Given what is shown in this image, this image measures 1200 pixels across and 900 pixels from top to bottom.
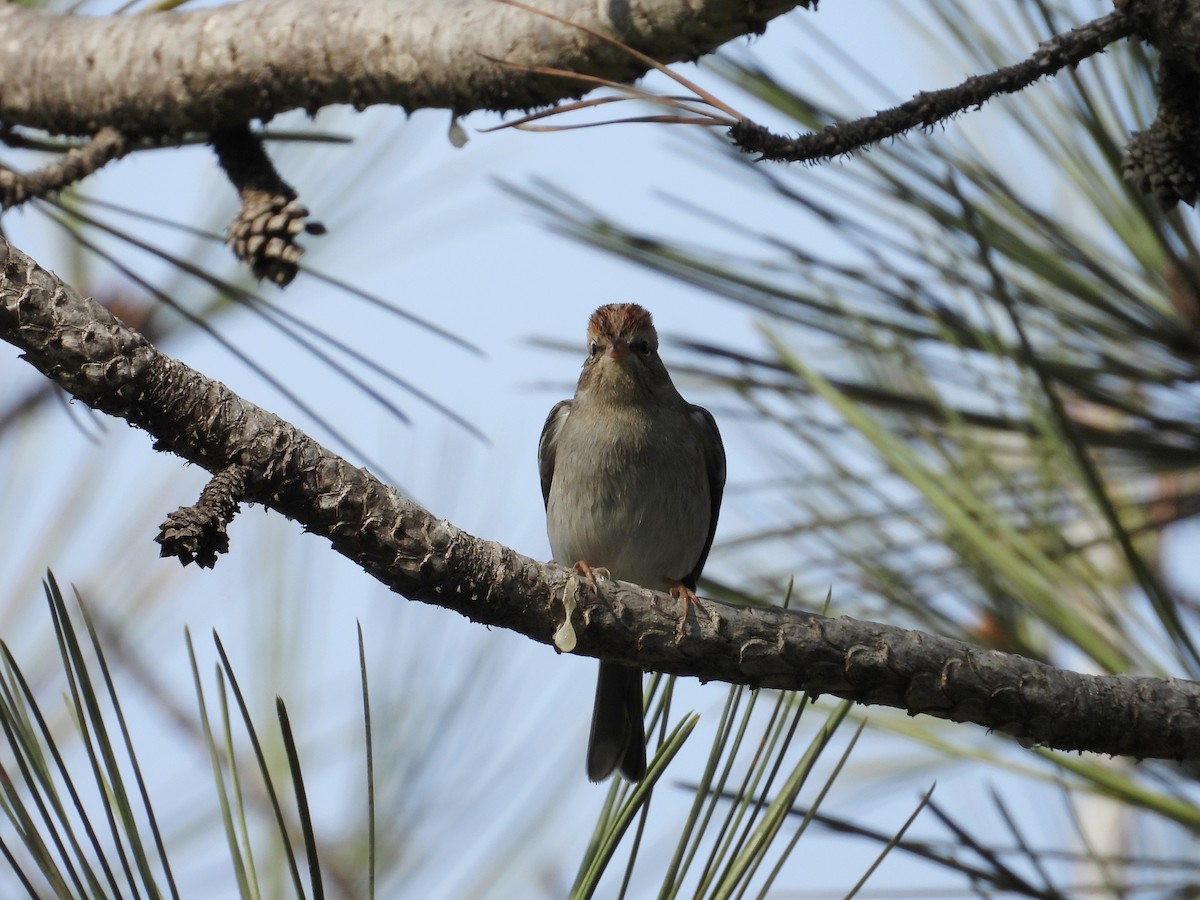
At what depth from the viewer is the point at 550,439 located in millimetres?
4832

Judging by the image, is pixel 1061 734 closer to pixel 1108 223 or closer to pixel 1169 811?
pixel 1169 811

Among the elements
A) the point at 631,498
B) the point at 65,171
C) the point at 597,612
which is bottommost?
the point at 597,612

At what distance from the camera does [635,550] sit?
429 centimetres

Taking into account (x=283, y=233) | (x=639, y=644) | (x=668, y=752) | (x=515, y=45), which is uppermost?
(x=515, y=45)

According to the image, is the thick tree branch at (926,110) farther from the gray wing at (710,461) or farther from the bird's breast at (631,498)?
the gray wing at (710,461)

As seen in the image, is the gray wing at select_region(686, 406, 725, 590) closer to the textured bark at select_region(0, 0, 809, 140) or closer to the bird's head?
the bird's head

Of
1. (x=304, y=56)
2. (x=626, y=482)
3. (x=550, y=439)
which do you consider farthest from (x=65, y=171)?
(x=550, y=439)

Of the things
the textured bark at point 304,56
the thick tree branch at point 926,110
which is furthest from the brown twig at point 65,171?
the thick tree branch at point 926,110

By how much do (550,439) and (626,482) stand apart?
0.63 m

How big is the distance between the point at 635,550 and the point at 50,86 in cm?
215

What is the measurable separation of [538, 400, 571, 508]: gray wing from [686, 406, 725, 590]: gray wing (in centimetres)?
3

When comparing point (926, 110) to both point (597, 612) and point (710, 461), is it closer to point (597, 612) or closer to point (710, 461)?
point (597, 612)

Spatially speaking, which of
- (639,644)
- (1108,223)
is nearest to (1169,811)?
(639,644)

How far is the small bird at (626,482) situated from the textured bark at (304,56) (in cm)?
172
